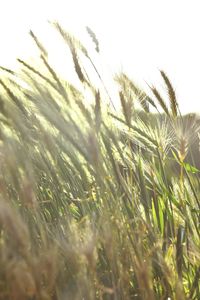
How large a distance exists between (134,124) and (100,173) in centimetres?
37

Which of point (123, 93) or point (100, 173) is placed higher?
point (123, 93)

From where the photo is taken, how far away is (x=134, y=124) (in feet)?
5.70

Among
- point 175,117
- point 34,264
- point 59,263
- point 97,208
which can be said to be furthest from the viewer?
point 175,117

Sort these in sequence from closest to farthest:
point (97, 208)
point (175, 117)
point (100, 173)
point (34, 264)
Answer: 1. point (34, 264)
2. point (100, 173)
3. point (97, 208)
4. point (175, 117)

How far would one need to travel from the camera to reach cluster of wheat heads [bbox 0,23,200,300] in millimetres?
1101

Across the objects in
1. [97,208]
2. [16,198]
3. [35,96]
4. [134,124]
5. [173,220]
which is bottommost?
[173,220]

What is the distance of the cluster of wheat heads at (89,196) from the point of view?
1101 millimetres

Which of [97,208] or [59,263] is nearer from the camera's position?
[59,263]

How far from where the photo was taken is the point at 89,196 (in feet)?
5.27

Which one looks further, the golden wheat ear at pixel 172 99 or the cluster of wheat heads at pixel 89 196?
the golden wheat ear at pixel 172 99

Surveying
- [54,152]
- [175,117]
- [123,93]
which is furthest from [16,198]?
[175,117]

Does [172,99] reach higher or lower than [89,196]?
higher

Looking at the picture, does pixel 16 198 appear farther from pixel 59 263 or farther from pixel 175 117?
pixel 175 117

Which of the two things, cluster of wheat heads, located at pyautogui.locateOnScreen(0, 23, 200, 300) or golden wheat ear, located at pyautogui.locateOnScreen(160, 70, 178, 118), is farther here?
golden wheat ear, located at pyautogui.locateOnScreen(160, 70, 178, 118)
